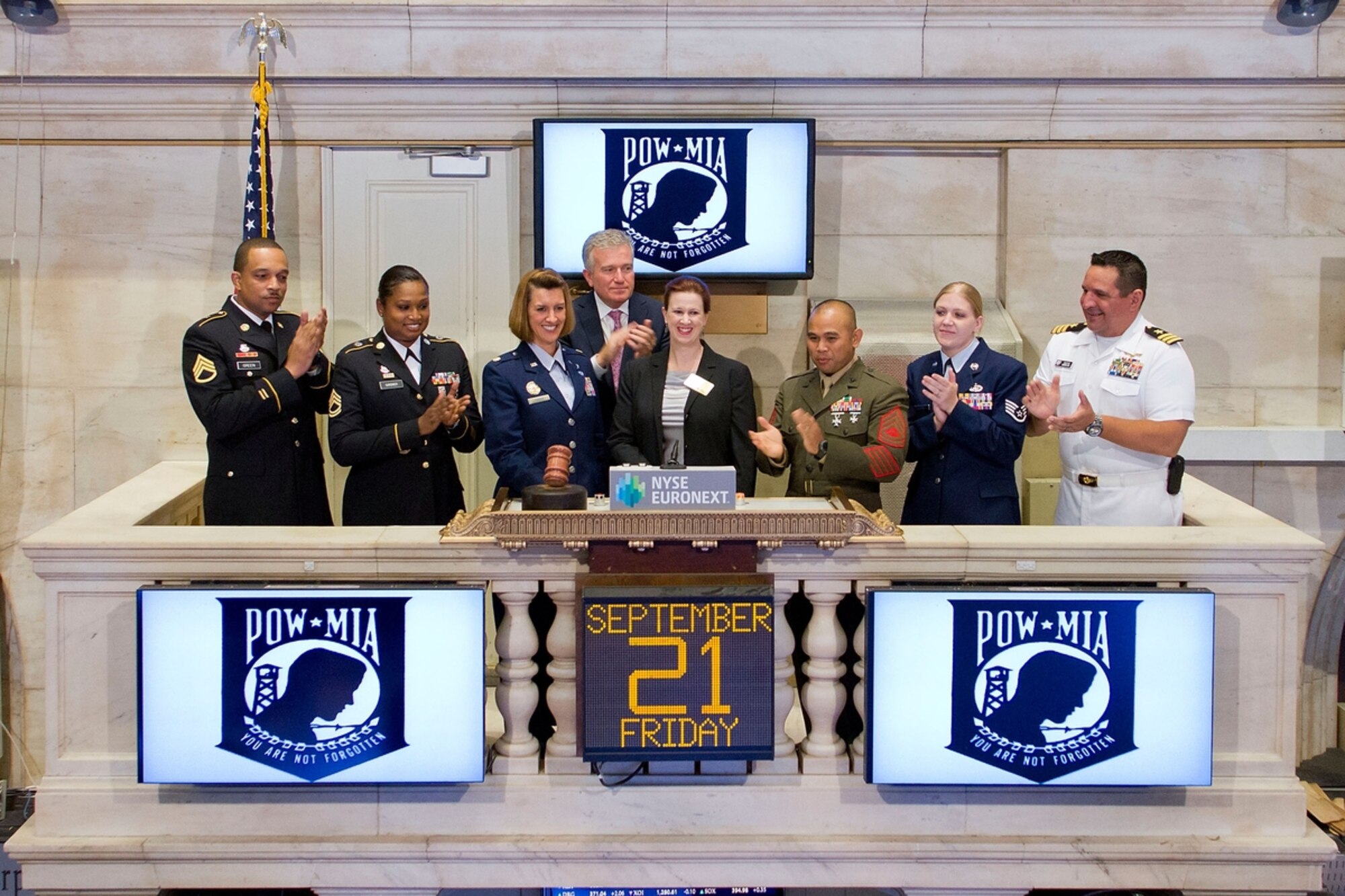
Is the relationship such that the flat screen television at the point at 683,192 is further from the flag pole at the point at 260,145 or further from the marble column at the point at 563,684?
the marble column at the point at 563,684

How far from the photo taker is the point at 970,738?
16.5ft

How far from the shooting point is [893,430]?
580cm

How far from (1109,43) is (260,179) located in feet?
14.3

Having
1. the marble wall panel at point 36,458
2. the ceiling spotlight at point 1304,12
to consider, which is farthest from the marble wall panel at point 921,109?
the marble wall panel at point 36,458

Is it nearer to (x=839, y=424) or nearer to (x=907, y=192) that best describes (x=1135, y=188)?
(x=907, y=192)

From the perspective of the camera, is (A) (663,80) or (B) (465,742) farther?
(A) (663,80)

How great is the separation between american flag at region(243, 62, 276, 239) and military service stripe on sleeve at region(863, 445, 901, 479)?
3.28 m

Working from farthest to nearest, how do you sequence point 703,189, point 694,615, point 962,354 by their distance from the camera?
point 703,189
point 962,354
point 694,615

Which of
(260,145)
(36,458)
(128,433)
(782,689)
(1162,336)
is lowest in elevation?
(782,689)

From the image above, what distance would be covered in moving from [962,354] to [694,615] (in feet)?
5.99

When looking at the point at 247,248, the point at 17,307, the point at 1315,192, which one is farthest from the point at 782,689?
the point at 17,307

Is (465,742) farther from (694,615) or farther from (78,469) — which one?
(78,469)

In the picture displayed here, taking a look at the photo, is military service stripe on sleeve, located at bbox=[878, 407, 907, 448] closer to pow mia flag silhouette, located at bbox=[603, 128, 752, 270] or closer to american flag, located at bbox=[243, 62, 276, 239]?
pow mia flag silhouette, located at bbox=[603, 128, 752, 270]

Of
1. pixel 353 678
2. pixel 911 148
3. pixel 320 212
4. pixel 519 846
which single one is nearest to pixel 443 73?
pixel 320 212
